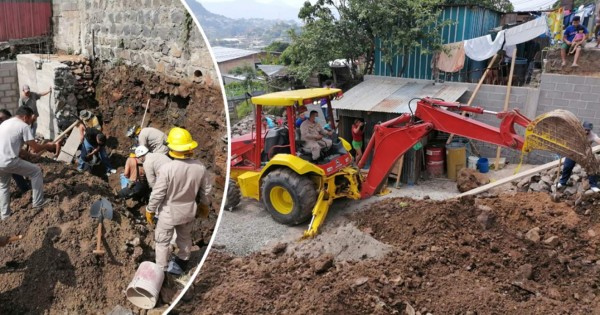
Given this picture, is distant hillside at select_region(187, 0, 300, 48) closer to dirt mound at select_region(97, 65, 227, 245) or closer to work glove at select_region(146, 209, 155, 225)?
dirt mound at select_region(97, 65, 227, 245)

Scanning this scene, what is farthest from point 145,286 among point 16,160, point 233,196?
point 233,196

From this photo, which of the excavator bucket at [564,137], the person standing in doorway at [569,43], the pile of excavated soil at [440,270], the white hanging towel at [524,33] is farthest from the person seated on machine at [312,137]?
the white hanging towel at [524,33]

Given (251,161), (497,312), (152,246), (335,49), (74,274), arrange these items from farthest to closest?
(335,49), (251,161), (497,312), (152,246), (74,274)

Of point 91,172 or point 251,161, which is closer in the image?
point 91,172

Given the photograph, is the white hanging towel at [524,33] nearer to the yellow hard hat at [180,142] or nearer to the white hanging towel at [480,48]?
the white hanging towel at [480,48]

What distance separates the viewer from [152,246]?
8.82 ft

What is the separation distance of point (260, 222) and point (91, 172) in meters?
5.00

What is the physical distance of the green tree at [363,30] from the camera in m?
12.6

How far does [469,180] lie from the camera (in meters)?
9.38

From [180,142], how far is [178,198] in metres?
0.34

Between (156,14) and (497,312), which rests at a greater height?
(156,14)

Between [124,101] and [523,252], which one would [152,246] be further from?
[523,252]

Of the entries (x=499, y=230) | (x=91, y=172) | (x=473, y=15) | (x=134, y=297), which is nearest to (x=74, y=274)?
(x=134, y=297)

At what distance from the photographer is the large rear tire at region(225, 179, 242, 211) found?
8.20m
